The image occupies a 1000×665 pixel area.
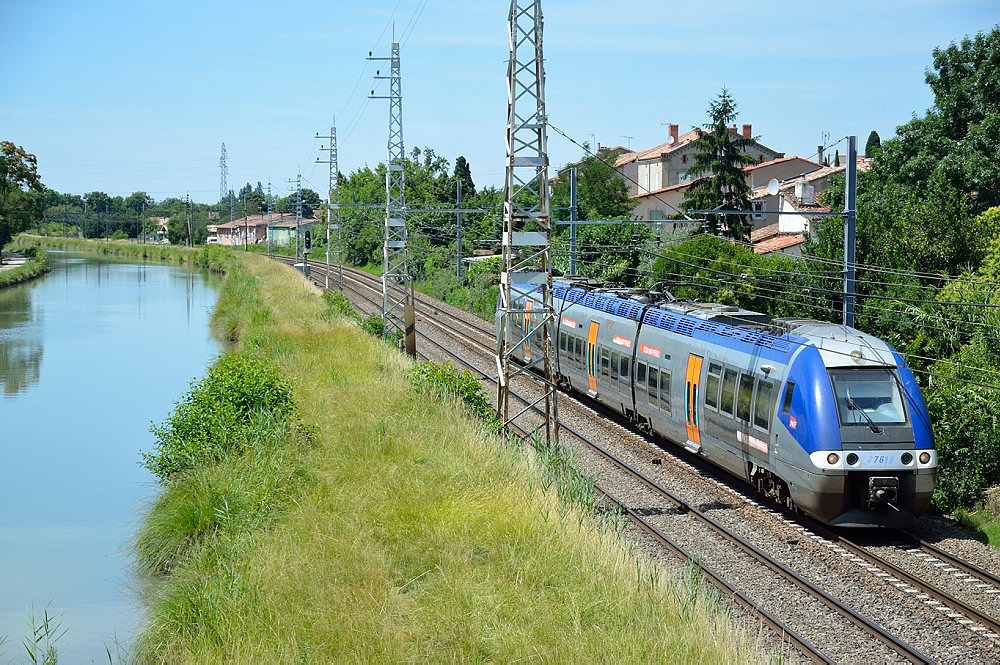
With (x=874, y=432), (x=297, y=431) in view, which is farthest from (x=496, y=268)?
(x=874, y=432)

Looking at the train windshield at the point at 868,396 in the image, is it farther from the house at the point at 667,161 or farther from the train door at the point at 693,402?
the house at the point at 667,161

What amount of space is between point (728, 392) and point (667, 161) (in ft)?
197

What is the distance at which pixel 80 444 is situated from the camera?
26.0 m

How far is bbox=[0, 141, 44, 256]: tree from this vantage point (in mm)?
88463

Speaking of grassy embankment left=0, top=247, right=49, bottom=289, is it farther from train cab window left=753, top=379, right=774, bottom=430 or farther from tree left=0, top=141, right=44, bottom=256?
train cab window left=753, top=379, right=774, bottom=430

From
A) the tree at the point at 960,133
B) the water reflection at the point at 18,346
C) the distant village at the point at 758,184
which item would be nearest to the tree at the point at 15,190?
the water reflection at the point at 18,346

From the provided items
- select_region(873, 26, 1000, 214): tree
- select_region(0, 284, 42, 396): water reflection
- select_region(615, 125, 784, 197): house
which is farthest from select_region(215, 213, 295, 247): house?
select_region(873, 26, 1000, 214): tree

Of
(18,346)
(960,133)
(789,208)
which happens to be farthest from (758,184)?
(18,346)

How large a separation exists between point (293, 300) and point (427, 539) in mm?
36452

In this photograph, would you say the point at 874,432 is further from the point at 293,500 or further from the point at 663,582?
the point at 293,500

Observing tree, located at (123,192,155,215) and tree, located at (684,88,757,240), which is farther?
tree, located at (123,192,155,215)

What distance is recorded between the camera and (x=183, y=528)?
599 inches

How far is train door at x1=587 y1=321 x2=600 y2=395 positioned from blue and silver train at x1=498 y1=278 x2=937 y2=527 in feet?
10.1

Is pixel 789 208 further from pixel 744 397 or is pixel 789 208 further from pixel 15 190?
pixel 15 190
